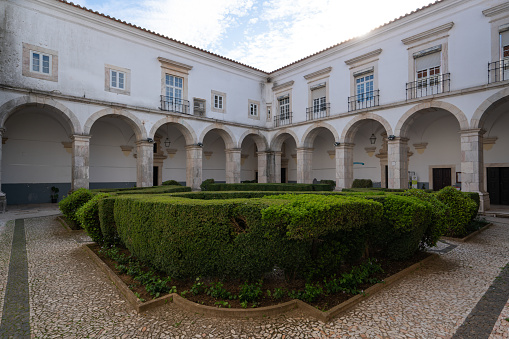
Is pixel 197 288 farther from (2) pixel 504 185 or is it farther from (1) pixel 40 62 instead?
(2) pixel 504 185

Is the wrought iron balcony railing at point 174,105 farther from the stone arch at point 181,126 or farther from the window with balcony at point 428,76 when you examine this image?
the window with balcony at point 428,76

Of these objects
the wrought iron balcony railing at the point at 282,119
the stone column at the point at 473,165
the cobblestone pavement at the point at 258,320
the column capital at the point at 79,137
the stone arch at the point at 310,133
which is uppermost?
the wrought iron balcony railing at the point at 282,119

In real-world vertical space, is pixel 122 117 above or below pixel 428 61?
below

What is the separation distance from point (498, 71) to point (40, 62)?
17.0 m

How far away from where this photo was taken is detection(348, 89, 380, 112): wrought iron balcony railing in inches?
513

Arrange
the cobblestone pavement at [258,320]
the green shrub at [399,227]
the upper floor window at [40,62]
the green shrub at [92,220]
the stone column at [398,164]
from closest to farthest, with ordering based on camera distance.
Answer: the cobblestone pavement at [258,320]
the green shrub at [399,227]
the green shrub at [92,220]
the upper floor window at [40,62]
the stone column at [398,164]

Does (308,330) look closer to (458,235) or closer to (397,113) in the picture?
(458,235)

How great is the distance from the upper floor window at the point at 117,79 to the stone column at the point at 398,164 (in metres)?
12.7

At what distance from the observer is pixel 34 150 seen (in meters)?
13.4

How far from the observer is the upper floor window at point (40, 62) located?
1033cm

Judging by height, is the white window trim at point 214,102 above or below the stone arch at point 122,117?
above

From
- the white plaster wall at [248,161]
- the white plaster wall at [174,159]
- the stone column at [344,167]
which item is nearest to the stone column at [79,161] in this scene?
the white plaster wall at [174,159]

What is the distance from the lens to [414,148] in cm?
1484

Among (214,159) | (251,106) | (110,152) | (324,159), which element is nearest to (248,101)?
(251,106)
